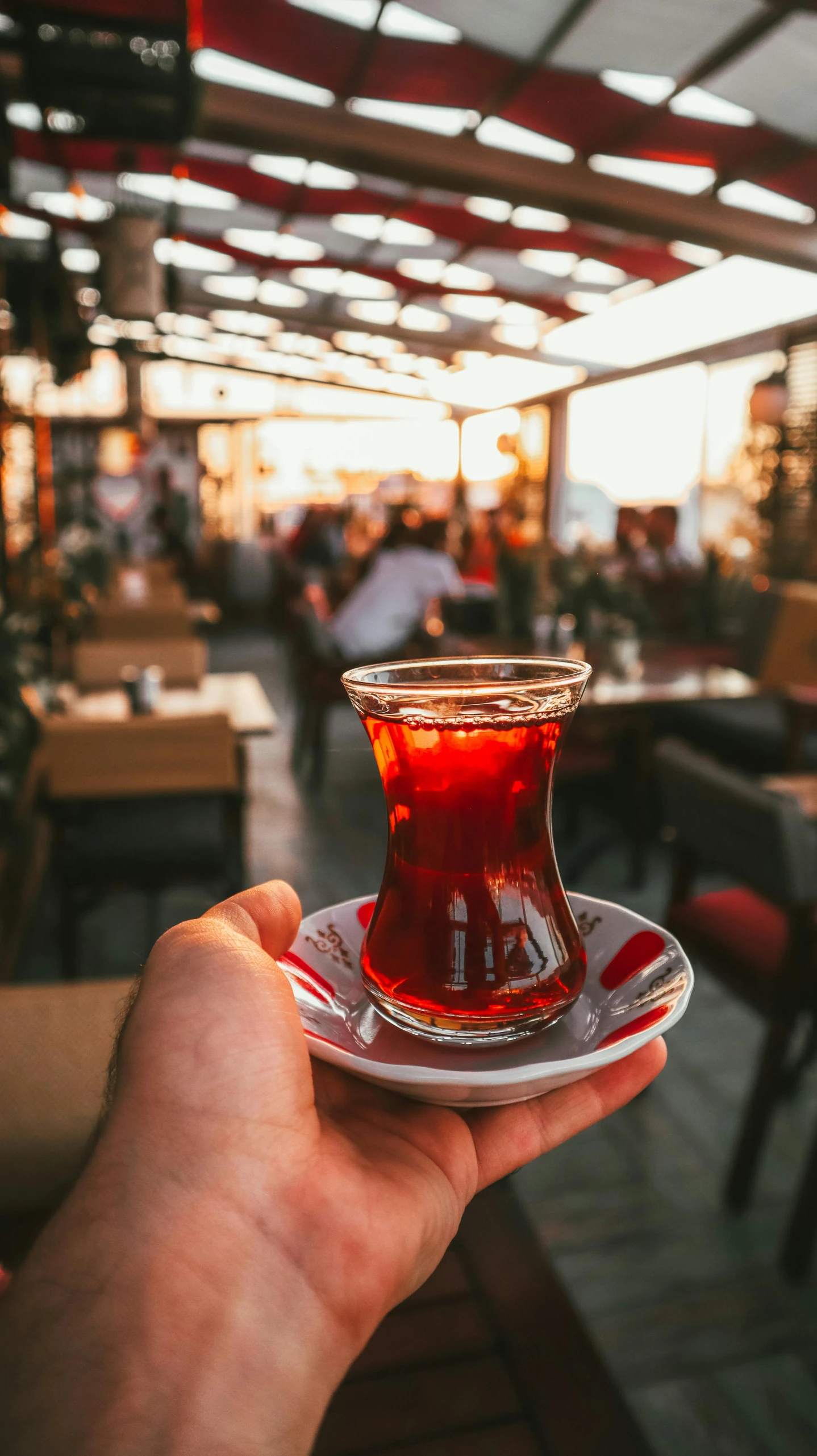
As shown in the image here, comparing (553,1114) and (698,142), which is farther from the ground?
(698,142)

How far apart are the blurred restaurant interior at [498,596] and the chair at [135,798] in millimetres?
12

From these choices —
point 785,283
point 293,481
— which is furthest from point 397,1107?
point 293,481

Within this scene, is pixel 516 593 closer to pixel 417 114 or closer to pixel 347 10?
pixel 347 10

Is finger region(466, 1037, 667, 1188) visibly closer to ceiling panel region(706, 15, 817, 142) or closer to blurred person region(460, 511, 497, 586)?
ceiling panel region(706, 15, 817, 142)

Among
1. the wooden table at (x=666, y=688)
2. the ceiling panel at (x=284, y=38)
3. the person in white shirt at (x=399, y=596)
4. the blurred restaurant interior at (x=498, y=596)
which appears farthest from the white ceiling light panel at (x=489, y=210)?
the wooden table at (x=666, y=688)

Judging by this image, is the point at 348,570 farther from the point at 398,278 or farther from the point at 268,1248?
the point at 268,1248

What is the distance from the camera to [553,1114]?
613 millimetres

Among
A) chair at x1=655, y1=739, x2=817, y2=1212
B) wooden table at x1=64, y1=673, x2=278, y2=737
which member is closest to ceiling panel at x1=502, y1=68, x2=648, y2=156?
wooden table at x1=64, y1=673, x2=278, y2=737

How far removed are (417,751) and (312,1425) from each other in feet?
1.16

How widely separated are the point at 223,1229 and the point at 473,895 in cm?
22

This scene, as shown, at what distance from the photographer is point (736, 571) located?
575 cm

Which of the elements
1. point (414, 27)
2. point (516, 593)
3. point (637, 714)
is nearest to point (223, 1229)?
point (637, 714)

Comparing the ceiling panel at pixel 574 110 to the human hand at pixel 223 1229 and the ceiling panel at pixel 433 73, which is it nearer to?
the ceiling panel at pixel 433 73

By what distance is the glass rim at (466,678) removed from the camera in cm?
53
